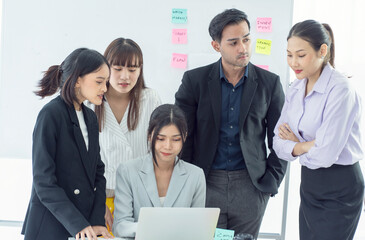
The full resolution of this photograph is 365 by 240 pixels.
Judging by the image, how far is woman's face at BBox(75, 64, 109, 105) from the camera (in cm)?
184

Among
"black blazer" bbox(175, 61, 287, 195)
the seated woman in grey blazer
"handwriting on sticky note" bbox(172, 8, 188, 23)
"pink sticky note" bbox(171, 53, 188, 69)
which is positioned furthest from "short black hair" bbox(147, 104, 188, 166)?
"handwriting on sticky note" bbox(172, 8, 188, 23)

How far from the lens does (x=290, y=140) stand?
1.98 meters

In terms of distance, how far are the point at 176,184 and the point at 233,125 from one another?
47 cm

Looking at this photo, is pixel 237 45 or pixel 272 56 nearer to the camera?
pixel 237 45

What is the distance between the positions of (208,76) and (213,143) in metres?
0.36

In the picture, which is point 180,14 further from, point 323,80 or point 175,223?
point 175,223

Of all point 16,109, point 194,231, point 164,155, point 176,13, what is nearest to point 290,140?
point 164,155

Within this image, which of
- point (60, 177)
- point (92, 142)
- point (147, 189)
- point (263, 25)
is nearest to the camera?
point (60, 177)

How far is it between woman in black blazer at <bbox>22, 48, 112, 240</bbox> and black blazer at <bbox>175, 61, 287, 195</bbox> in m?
0.57

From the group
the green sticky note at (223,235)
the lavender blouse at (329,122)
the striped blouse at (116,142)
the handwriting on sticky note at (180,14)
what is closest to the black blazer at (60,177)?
the striped blouse at (116,142)

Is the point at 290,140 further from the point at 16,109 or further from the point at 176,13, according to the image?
the point at 16,109

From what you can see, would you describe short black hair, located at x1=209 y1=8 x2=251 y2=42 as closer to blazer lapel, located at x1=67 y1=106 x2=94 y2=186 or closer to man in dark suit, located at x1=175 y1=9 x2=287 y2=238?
→ man in dark suit, located at x1=175 y1=9 x2=287 y2=238

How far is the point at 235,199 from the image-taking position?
89.0 inches

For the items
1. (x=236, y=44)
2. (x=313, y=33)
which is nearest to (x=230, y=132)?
(x=236, y=44)
